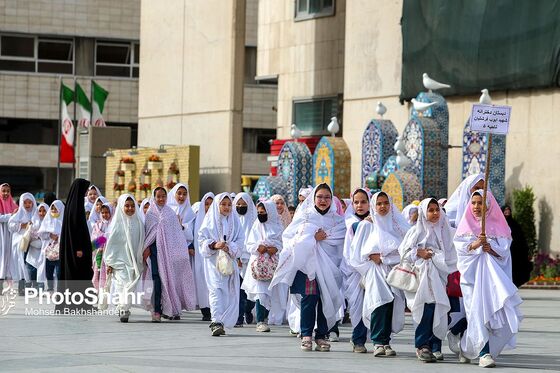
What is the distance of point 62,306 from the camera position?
1667 cm

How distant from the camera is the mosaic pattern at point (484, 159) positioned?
21.8m

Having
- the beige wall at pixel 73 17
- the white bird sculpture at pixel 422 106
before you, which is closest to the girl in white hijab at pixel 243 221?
the white bird sculpture at pixel 422 106

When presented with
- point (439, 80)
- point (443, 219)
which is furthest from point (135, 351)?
point (439, 80)

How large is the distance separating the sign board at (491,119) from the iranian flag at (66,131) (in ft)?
96.0

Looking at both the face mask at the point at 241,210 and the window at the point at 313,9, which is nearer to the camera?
the face mask at the point at 241,210

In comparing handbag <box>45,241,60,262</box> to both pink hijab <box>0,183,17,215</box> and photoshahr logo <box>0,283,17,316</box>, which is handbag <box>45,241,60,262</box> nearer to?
photoshahr logo <box>0,283,17,316</box>

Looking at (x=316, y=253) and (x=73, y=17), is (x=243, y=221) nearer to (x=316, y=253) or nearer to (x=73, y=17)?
(x=316, y=253)

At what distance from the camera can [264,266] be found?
14.5 m

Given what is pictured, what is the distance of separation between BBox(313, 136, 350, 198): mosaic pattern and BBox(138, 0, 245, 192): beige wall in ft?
18.5

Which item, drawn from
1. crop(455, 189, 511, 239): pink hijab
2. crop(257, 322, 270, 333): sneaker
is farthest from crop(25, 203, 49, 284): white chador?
crop(455, 189, 511, 239): pink hijab

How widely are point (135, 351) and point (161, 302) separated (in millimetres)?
3574

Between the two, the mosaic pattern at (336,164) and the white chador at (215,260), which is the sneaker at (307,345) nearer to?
the white chador at (215,260)

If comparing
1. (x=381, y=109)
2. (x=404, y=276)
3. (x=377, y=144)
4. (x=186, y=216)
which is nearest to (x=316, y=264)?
(x=404, y=276)

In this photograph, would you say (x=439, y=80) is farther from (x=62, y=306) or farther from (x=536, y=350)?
(x=536, y=350)
